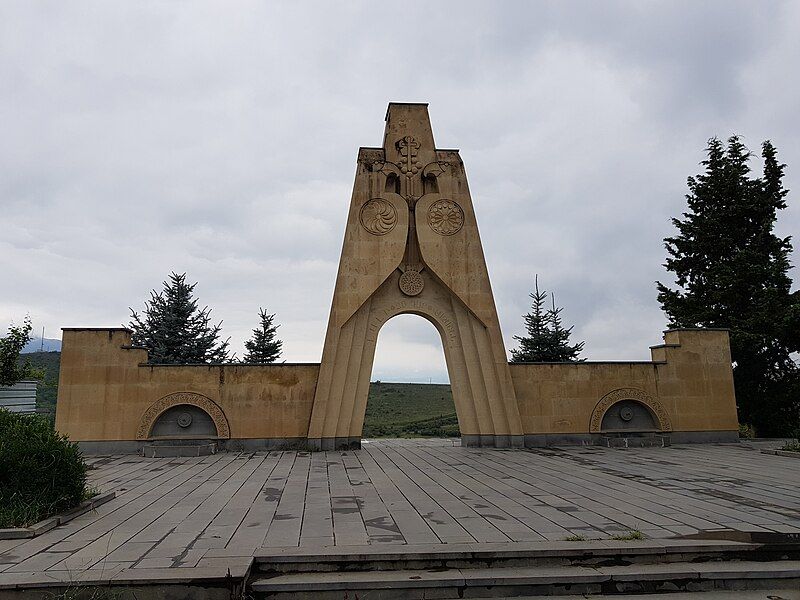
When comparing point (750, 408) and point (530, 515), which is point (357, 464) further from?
point (750, 408)

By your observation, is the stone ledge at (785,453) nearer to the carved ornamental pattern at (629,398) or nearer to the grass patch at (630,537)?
the carved ornamental pattern at (629,398)

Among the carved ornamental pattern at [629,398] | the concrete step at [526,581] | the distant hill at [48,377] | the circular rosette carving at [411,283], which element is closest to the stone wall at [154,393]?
the circular rosette carving at [411,283]

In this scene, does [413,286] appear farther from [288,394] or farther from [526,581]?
[526,581]

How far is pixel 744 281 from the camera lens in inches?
718

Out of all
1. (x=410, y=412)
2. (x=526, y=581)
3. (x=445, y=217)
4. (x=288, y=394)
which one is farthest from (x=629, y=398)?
(x=410, y=412)

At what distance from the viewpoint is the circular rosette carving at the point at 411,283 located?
615 inches

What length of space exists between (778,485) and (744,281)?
1124 cm

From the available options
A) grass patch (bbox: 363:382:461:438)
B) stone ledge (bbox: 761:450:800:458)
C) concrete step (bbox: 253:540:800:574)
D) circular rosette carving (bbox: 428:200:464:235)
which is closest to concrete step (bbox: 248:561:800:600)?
concrete step (bbox: 253:540:800:574)

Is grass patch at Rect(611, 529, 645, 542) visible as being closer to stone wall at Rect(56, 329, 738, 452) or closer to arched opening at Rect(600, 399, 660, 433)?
stone wall at Rect(56, 329, 738, 452)

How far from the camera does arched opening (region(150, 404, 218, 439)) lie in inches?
574

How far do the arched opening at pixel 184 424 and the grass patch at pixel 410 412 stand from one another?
1055cm

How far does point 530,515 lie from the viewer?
671cm

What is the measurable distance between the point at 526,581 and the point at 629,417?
12318mm

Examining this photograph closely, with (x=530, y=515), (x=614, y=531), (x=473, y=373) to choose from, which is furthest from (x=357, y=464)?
(x=614, y=531)
